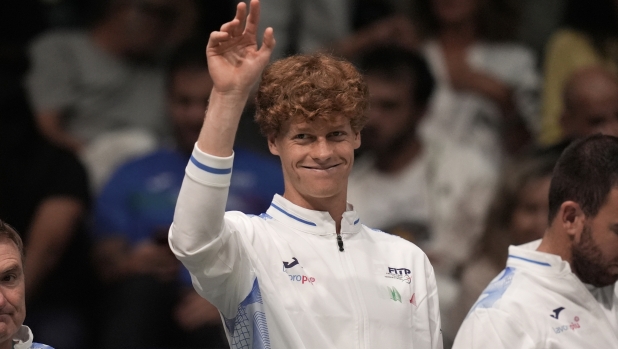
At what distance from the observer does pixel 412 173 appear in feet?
21.7

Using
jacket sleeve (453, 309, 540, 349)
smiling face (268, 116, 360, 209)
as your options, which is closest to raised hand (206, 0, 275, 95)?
smiling face (268, 116, 360, 209)

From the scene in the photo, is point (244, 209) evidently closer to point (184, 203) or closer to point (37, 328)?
point (37, 328)

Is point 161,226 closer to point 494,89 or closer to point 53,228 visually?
point 53,228

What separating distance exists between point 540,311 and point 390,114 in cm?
309

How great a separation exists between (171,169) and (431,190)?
1.71 m

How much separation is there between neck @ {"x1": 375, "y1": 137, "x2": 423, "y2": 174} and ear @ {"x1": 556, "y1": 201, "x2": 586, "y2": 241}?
9.27 feet

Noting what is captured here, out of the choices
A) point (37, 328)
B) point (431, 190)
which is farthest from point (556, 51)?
point (37, 328)

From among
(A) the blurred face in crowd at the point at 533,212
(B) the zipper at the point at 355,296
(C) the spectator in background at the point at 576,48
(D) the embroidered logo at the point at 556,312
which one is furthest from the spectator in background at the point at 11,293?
(C) the spectator in background at the point at 576,48

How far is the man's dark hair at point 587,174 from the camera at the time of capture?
3.74m

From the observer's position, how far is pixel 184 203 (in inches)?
114

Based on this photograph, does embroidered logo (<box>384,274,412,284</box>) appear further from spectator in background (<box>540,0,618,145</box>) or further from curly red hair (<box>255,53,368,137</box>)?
spectator in background (<box>540,0,618,145</box>)

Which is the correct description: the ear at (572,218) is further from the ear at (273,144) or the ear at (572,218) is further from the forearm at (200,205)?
the forearm at (200,205)

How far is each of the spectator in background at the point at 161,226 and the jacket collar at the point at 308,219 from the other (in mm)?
2421

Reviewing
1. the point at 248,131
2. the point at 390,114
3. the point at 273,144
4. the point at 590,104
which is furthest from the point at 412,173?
the point at 273,144
